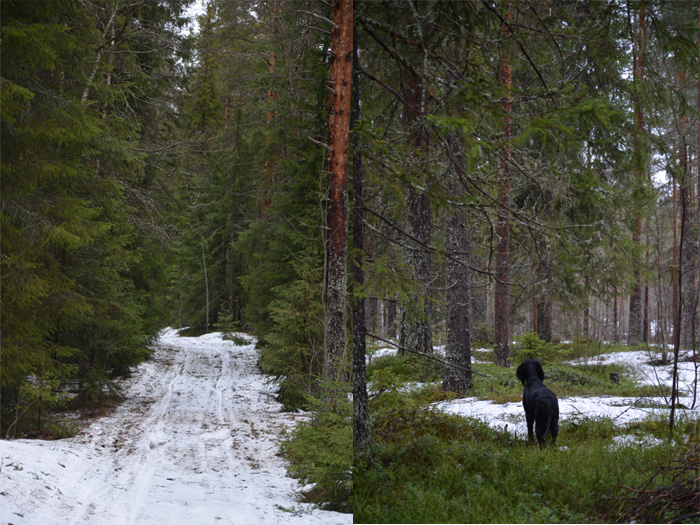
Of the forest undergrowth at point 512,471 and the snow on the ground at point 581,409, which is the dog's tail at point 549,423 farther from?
the snow on the ground at point 581,409

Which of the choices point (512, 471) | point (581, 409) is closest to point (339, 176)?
point (512, 471)

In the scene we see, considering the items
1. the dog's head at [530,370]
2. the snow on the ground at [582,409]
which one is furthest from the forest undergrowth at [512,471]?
the dog's head at [530,370]

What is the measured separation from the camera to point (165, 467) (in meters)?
6.89

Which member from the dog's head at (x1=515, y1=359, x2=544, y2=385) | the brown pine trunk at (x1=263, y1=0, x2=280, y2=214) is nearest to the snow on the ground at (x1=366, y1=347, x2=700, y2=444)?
the dog's head at (x1=515, y1=359, x2=544, y2=385)

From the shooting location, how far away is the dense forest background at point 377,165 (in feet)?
15.3

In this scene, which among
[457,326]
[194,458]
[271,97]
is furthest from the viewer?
[271,97]

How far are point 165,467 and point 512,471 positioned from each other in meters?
4.98

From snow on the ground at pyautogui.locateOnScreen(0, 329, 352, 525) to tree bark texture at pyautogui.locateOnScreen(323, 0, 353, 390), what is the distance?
1.67 metres

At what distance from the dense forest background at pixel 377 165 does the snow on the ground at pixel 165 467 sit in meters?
1.04

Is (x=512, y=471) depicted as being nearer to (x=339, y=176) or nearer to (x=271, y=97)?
(x=339, y=176)

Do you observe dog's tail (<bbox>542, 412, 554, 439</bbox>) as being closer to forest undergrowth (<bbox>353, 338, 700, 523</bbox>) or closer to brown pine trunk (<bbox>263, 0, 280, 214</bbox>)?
forest undergrowth (<bbox>353, 338, 700, 523</bbox>)

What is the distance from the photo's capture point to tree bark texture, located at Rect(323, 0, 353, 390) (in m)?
5.03

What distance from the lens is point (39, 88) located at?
21.4 feet

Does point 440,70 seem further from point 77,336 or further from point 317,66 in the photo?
point 77,336
